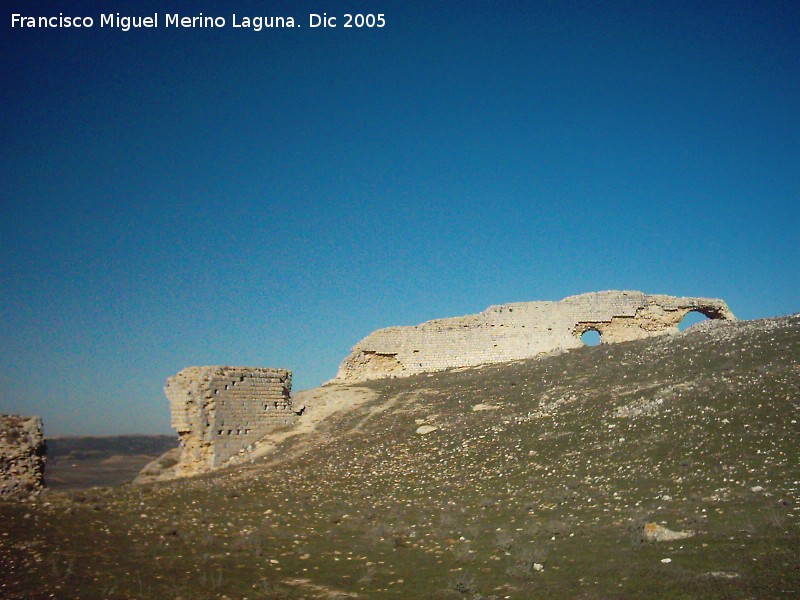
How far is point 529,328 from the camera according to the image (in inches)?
1152

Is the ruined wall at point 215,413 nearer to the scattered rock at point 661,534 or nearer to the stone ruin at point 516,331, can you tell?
the stone ruin at point 516,331

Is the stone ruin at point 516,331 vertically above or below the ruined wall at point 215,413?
above

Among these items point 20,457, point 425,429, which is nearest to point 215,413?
point 20,457

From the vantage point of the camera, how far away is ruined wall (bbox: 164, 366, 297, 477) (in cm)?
1859

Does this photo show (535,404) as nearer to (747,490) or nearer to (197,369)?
(747,490)

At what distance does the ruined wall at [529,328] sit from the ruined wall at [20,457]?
52.8 ft

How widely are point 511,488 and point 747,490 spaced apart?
13.6 feet

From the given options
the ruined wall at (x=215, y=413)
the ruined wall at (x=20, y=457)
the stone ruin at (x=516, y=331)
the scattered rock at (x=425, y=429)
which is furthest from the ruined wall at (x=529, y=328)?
the ruined wall at (x=20, y=457)

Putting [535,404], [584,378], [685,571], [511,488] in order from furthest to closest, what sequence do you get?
[584,378], [535,404], [511,488], [685,571]

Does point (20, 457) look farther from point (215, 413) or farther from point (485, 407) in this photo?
point (485, 407)

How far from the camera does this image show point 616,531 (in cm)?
845

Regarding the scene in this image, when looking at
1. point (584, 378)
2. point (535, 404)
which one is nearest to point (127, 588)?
point (535, 404)

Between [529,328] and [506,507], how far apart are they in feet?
63.1

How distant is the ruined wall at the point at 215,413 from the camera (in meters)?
18.6
